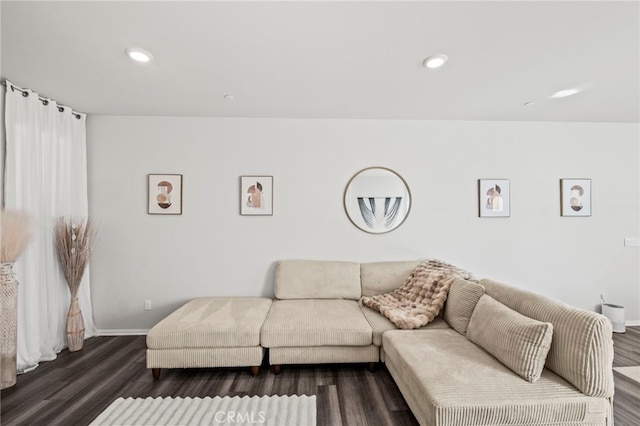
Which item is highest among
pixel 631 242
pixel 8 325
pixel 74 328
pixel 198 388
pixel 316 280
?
pixel 631 242

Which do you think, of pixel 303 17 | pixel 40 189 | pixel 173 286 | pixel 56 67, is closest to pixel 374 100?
pixel 303 17

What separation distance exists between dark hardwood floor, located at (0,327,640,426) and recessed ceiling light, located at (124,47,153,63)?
2.45 meters

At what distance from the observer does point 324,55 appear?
2109 mm

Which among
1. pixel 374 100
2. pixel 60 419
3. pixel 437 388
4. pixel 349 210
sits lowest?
pixel 60 419

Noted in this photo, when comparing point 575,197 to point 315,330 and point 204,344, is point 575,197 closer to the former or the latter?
point 315,330

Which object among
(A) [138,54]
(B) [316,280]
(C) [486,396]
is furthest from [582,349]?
(A) [138,54]

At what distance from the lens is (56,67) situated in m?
2.28

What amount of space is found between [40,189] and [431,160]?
4011 mm

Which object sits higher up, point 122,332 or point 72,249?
point 72,249

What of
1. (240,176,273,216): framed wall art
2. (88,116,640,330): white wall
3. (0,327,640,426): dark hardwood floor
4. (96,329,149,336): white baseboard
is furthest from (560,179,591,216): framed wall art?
(96,329,149,336): white baseboard

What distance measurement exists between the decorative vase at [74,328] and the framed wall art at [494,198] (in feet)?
14.7

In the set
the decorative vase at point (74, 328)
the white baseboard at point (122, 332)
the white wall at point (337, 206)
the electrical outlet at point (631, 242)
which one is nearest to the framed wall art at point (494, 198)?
the white wall at point (337, 206)

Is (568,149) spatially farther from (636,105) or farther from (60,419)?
(60,419)

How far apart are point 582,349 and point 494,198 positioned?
2317mm
